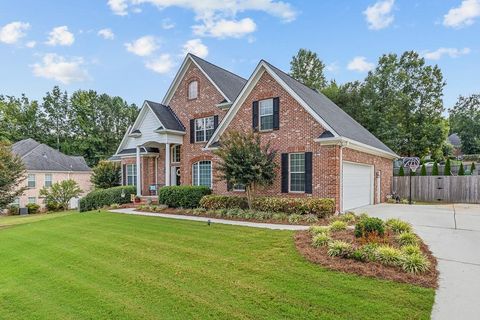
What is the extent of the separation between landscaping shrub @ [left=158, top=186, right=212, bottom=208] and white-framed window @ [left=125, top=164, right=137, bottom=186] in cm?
648

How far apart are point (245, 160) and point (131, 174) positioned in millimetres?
13251

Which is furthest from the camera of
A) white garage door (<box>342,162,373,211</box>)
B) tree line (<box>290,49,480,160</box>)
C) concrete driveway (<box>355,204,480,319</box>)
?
tree line (<box>290,49,480,160</box>)

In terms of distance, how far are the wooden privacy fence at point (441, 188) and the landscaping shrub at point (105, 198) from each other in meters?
19.0

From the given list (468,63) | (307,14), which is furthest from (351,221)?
(468,63)

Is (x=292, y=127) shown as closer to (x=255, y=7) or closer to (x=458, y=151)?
(x=255, y=7)

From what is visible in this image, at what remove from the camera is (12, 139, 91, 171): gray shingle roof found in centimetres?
3110

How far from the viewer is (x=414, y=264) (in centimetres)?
555

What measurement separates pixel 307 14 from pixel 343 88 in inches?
721

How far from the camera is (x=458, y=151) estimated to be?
47.7m

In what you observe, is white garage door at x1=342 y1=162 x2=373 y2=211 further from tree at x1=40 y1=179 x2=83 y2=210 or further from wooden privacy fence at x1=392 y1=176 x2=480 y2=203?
tree at x1=40 y1=179 x2=83 y2=210

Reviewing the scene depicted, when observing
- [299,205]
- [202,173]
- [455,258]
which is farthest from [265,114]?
[455,258]

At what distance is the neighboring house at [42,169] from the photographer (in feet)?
98.8

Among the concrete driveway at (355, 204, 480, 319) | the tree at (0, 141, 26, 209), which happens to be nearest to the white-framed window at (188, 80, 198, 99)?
the tree at (0, 141, 26, 209)

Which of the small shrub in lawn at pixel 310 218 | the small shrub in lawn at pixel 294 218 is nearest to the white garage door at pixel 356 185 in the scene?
the small shrub in lawn at pixel 310 218
